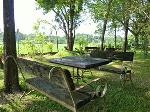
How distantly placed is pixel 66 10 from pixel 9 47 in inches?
736

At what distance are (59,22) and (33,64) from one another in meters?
21.9

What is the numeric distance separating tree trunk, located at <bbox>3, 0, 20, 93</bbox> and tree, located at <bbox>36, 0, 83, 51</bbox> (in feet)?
50.9

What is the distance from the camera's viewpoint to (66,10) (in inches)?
1017

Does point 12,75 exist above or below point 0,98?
above

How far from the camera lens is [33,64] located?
5.93m

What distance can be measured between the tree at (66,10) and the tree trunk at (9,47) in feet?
50.9

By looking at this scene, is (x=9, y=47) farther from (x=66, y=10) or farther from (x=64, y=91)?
(x=66, y=10)

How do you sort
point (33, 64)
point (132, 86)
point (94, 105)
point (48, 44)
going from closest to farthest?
point (33, 64) < point (94, 105) < point (132, 86) < point (48, 44)

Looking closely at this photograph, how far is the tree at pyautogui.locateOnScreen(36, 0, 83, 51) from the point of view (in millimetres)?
23728

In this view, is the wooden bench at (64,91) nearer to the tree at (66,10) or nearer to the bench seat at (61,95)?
the bench seat at (61,95)

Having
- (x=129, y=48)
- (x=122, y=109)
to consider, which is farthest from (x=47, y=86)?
(x=129, y=48)

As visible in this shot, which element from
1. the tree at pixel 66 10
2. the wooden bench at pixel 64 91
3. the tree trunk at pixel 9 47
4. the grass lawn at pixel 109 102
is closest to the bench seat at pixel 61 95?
the wooden bench at pixel 64 91

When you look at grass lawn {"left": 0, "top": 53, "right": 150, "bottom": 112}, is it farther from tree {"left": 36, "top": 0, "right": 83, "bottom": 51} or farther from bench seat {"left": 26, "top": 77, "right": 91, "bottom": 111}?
tree {"left": 36, "top": 0, "right": 83, "bottom": 51}

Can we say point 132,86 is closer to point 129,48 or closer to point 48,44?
point 48,44
